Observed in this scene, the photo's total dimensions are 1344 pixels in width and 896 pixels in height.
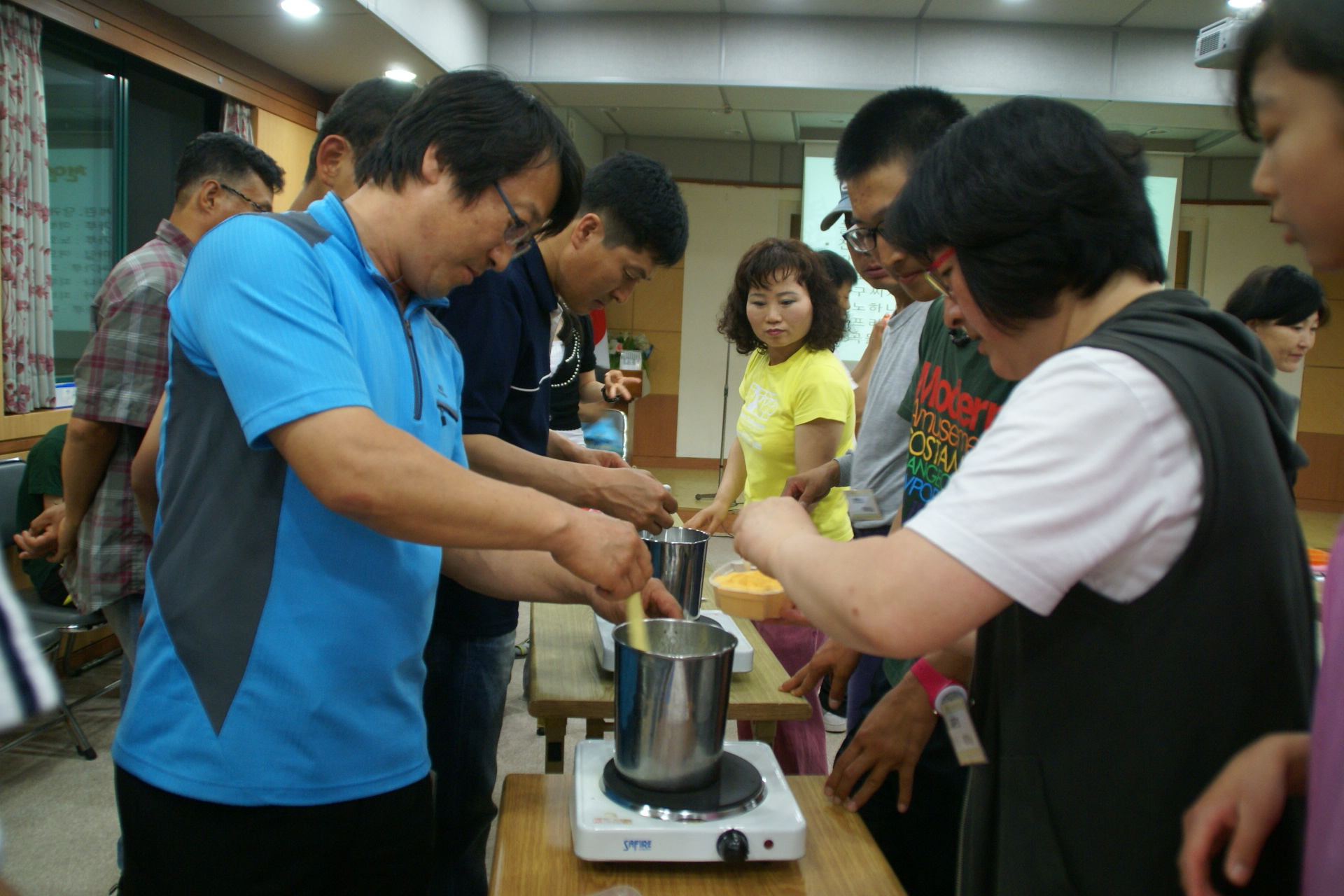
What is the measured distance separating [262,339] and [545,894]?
682 mm

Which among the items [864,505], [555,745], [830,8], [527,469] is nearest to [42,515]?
[527,469]

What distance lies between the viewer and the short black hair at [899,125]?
1637mm

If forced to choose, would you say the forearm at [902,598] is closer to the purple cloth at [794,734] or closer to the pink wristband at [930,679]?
the pink wristband at [930,679]

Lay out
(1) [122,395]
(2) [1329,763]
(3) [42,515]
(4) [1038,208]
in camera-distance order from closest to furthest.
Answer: (2) [1329,763] → (4) [1038,208] → (1) [122,395] → (3) [42,515]

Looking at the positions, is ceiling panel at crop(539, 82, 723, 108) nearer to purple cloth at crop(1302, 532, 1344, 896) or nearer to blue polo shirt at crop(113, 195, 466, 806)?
blue polo shirt at crop(113, 195, 466, 806)

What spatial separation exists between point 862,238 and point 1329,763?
4.35 ft

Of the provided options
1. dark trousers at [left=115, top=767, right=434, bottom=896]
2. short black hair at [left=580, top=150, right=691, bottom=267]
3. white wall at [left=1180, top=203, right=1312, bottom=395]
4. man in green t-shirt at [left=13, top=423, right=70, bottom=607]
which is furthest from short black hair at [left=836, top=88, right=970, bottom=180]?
white wall at [left=1180, top=203, right=1312, bottom=395]

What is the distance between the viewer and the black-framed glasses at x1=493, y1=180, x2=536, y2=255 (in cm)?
116

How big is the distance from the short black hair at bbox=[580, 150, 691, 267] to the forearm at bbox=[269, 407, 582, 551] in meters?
1.01

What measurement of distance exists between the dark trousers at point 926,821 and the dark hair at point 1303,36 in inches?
39.7

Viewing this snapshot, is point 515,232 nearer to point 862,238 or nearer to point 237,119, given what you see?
point 862,238

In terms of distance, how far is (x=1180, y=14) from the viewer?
5.42m

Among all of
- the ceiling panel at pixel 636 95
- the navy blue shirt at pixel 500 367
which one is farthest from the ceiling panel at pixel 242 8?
the navy blue shirt at pixel 500 367

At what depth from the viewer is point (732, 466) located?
328cm
